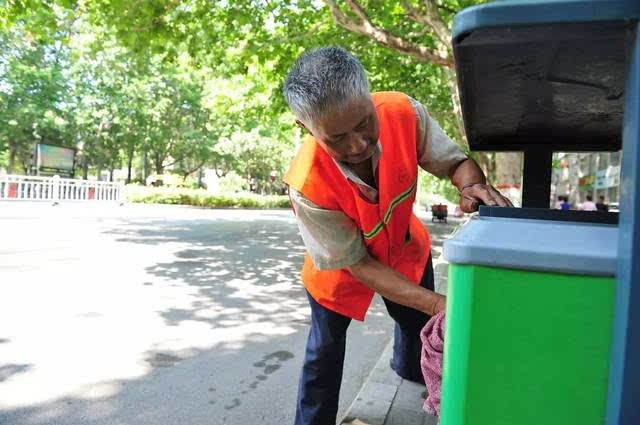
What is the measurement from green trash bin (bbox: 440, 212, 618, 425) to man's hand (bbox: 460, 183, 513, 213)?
0.77 metres

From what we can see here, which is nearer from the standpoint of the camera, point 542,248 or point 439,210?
point 542,248

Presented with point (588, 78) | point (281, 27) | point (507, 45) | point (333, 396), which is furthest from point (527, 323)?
point (281, 27)

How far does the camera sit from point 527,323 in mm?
794

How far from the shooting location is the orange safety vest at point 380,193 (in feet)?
5.67

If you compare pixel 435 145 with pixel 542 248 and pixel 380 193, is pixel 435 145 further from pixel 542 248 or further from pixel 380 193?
pixel 542 248

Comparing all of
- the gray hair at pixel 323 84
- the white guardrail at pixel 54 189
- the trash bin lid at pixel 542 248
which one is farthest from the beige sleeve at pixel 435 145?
the white guardrail at pixel 54 189

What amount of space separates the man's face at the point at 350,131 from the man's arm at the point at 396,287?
38cm

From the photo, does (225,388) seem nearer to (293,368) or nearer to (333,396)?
(293,368)

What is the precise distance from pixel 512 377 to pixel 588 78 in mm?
674

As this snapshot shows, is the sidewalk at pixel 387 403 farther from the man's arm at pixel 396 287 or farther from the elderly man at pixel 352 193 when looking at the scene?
the man's arm at pixel 396 287

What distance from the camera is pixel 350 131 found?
1.53 metres

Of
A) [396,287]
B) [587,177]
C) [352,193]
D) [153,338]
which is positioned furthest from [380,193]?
[587,177]

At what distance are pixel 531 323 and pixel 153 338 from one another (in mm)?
3286

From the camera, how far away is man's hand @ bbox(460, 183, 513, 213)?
63.4 inches
